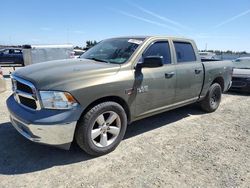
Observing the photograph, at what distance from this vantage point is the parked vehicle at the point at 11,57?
17567 millimetres

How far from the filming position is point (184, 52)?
5.19 m

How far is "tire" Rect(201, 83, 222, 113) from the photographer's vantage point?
235 inches

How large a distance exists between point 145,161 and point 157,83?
55.9 inches

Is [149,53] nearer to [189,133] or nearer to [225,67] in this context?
[189,133]

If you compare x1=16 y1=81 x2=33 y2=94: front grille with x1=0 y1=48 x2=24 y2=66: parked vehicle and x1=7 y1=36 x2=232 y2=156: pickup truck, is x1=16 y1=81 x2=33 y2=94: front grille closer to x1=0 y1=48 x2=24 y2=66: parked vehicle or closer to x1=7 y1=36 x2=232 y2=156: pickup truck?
x1=7 y1=36 x2=232 y2=156: pickup truck

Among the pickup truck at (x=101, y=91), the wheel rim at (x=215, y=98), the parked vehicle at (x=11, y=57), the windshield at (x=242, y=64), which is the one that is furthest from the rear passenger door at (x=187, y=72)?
the parked vehicle at (x=11, y=57)

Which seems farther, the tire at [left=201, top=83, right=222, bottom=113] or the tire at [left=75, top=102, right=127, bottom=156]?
the tire at [left=201, top=83, right=222, bottom=113]

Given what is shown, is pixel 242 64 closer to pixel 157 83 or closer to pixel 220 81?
pixel 220 81

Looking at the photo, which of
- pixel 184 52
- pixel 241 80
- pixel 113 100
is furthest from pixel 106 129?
pixel 241 80

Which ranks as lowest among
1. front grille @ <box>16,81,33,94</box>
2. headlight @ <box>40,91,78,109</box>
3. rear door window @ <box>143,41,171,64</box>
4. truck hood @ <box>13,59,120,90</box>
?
headlight @ <box>40,91,78,109</box>

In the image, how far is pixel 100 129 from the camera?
11.9 feet

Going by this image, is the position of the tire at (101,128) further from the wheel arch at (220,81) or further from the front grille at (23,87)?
the wheel arch at (220,81)

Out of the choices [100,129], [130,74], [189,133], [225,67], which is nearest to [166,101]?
[189,133]

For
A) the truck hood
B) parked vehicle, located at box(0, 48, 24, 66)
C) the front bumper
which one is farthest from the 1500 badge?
parked vehicle, located at box(0, 48, 24, 66)
